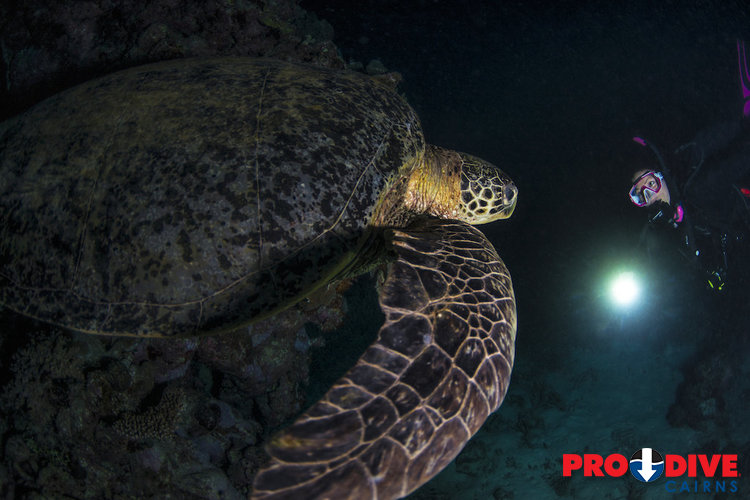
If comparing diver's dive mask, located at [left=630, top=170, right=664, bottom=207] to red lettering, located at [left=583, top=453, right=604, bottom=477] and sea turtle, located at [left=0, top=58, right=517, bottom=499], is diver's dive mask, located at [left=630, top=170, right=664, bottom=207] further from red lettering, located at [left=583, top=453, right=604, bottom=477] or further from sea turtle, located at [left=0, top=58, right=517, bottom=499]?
sea turtle, located at [left=0, top=58, right=517, bottom=499]

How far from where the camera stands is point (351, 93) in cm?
202

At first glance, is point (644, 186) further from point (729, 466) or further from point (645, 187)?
point (729, 466)

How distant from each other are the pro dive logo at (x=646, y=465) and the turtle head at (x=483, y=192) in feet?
19.6

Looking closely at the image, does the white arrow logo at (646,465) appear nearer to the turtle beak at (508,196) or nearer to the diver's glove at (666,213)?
the diver's glove at (666,213)

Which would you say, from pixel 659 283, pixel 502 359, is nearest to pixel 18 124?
pixel 502 359

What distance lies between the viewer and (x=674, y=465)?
241 inches

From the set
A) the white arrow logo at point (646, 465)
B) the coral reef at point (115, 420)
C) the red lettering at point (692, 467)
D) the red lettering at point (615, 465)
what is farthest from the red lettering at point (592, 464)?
the coral reef at point (115, 420)

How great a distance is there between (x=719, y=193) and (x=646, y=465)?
901 cm

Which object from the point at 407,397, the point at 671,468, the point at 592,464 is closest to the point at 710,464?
the point at 671,468

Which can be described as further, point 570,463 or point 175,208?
point 570,463

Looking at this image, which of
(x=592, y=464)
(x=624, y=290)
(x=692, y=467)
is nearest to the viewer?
(x=592, y=464)

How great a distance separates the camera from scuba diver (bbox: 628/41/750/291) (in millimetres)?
7645

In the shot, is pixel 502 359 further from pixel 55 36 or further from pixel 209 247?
pixel 55 36

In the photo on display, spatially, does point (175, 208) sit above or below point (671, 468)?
above
